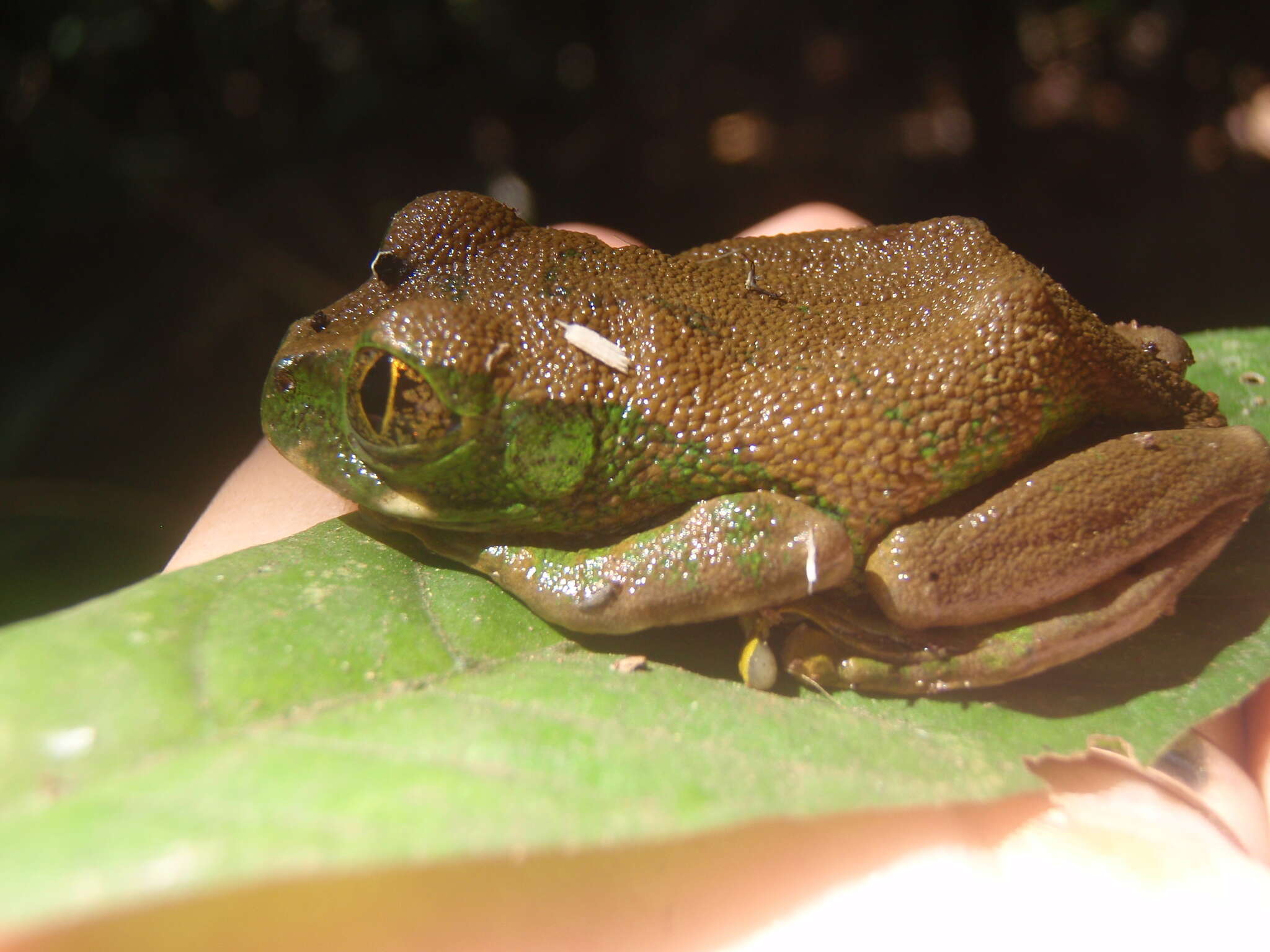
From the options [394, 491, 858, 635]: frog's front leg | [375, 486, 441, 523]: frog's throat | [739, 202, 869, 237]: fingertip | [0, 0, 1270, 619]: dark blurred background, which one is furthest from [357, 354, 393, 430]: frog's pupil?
[739, 202, 869, 237]: fingertip

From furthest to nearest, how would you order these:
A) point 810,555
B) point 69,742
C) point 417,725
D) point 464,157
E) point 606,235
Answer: point 464,157
point 606,235
point 810,555
point 417,725
point 69,742

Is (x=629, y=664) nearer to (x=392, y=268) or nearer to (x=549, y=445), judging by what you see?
(x=549, y=445)

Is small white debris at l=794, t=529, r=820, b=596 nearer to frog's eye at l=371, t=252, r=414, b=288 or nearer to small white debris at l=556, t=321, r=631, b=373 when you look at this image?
small white debris at l=556, t=321, r=631, b=373

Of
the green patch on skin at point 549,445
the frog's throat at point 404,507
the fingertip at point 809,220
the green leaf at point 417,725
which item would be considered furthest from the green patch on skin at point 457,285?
the fingertip at point 809,220

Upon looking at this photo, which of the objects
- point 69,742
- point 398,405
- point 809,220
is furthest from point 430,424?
point 809,220

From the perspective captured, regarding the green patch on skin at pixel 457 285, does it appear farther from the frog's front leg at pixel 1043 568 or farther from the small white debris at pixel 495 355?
the frog's front leg at pixel 1043 568
